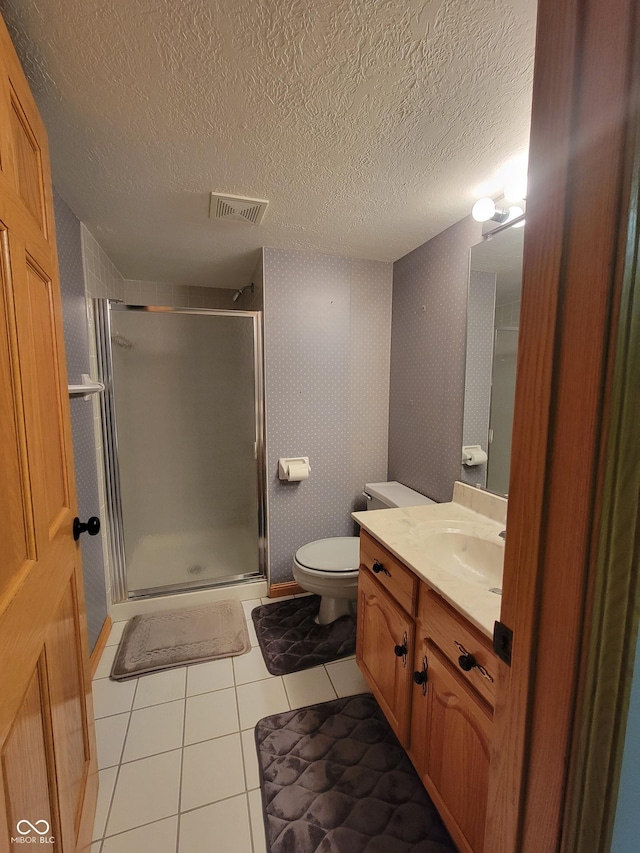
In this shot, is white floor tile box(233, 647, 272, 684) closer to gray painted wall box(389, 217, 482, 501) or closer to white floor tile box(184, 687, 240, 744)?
white floor tile box(184, 687, 240, 744)

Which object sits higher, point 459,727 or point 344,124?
point 344,124

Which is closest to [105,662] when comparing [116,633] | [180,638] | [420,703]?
[116,633]

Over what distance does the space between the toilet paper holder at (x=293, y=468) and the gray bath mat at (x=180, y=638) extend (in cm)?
86

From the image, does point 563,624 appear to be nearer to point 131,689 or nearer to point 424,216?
point 424,216

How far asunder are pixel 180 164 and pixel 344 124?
2.04 ft

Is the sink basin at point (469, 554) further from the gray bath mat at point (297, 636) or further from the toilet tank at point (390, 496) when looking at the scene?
the gray bath mat at point (297, 636)

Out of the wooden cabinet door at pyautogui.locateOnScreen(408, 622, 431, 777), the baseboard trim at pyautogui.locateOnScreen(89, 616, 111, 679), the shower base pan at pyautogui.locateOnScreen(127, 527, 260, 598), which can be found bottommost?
the baseboard trim at pyautogui.locateOnScreen(89, 616, 111, 679)

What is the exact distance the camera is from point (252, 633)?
1.93 meters

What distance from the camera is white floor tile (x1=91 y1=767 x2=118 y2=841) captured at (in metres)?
1.07

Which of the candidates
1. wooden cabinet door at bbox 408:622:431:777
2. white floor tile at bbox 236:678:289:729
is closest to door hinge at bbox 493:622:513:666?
wooden cabinet door at bbox 408:622:431:777

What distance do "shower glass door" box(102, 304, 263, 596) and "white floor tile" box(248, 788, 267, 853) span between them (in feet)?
3.95

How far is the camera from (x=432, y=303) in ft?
6.30

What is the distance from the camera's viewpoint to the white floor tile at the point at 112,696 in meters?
1.48

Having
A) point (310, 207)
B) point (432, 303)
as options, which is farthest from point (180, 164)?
point (432, 303)
